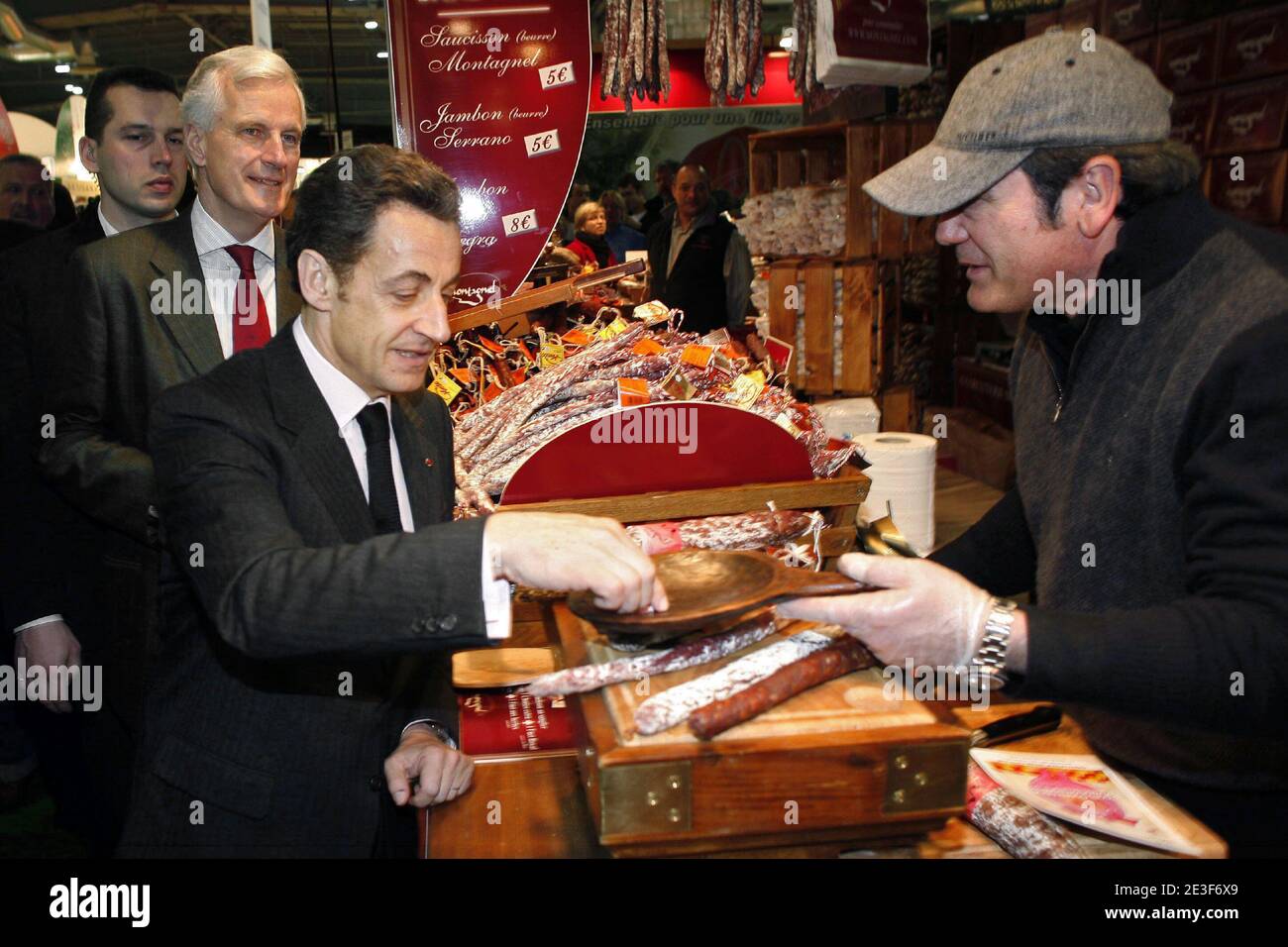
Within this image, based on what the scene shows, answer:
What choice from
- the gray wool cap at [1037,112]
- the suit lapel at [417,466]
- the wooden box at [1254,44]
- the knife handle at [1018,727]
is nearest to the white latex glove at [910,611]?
the knife handle at [1018,727]

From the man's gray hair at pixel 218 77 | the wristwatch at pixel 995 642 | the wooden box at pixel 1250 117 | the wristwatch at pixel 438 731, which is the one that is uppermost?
the wooden box at pixel 1250 117

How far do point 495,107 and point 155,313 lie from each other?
1190 mm

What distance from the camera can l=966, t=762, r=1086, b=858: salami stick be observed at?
53.8 inches

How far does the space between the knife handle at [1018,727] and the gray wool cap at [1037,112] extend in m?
0.91

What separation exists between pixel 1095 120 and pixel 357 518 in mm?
1357

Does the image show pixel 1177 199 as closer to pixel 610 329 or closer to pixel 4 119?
pixel 610 329

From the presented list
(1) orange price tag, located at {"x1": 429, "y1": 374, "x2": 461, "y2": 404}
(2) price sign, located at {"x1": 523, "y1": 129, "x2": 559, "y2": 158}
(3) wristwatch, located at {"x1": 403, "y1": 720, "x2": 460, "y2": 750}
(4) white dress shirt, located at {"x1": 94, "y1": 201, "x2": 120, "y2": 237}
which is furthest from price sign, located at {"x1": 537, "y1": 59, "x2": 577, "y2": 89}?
(3) wristwatch, located at {"x1": 403, "y1": 720, "x2": 460, "y2": 750}

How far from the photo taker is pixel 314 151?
360 inches

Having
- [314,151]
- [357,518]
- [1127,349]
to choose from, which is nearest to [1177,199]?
[1127,349]

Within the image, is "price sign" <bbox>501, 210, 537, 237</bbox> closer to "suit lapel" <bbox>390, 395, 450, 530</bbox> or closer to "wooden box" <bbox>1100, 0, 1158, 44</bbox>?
"suit lapel" <bbox>390, 395, 450, 530</bbox>

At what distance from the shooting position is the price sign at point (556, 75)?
301 centimetres

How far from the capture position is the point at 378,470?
175 cm

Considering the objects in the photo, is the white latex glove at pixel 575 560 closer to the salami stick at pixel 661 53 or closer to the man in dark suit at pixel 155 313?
the man in dark suit at pixel 155 313
